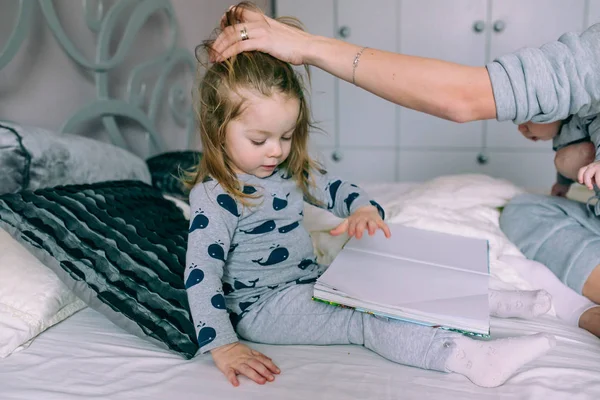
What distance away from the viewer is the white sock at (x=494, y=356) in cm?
73

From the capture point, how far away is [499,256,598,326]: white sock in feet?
3.34

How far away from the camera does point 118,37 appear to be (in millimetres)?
1601

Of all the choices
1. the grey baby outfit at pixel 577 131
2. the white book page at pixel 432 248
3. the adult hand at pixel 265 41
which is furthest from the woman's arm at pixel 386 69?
the grey baby outfit at pixel 577 131

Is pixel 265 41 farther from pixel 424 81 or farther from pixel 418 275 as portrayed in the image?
pixel 418 275

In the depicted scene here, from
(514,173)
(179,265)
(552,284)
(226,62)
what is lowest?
(514,173)

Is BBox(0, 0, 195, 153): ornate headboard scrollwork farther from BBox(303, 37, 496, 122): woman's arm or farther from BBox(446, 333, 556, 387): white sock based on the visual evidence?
BBox(446, 333, 556, 387): white sock

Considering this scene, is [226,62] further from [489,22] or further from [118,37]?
[489,22]

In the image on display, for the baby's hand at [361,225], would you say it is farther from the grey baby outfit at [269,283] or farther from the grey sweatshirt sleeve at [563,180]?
the grey sweatshirt sleeve at [563,180]

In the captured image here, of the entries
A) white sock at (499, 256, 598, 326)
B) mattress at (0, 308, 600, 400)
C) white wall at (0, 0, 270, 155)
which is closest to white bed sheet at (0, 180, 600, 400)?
mattress at (0, 308, 600, 400)

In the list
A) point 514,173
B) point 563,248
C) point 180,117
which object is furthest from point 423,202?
point 514,173

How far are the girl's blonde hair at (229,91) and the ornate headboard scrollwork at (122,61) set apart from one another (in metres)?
0.48

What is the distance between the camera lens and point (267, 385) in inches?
29.3

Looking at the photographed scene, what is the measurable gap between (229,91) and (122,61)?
767 mm

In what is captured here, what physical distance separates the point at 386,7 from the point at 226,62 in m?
1.84
